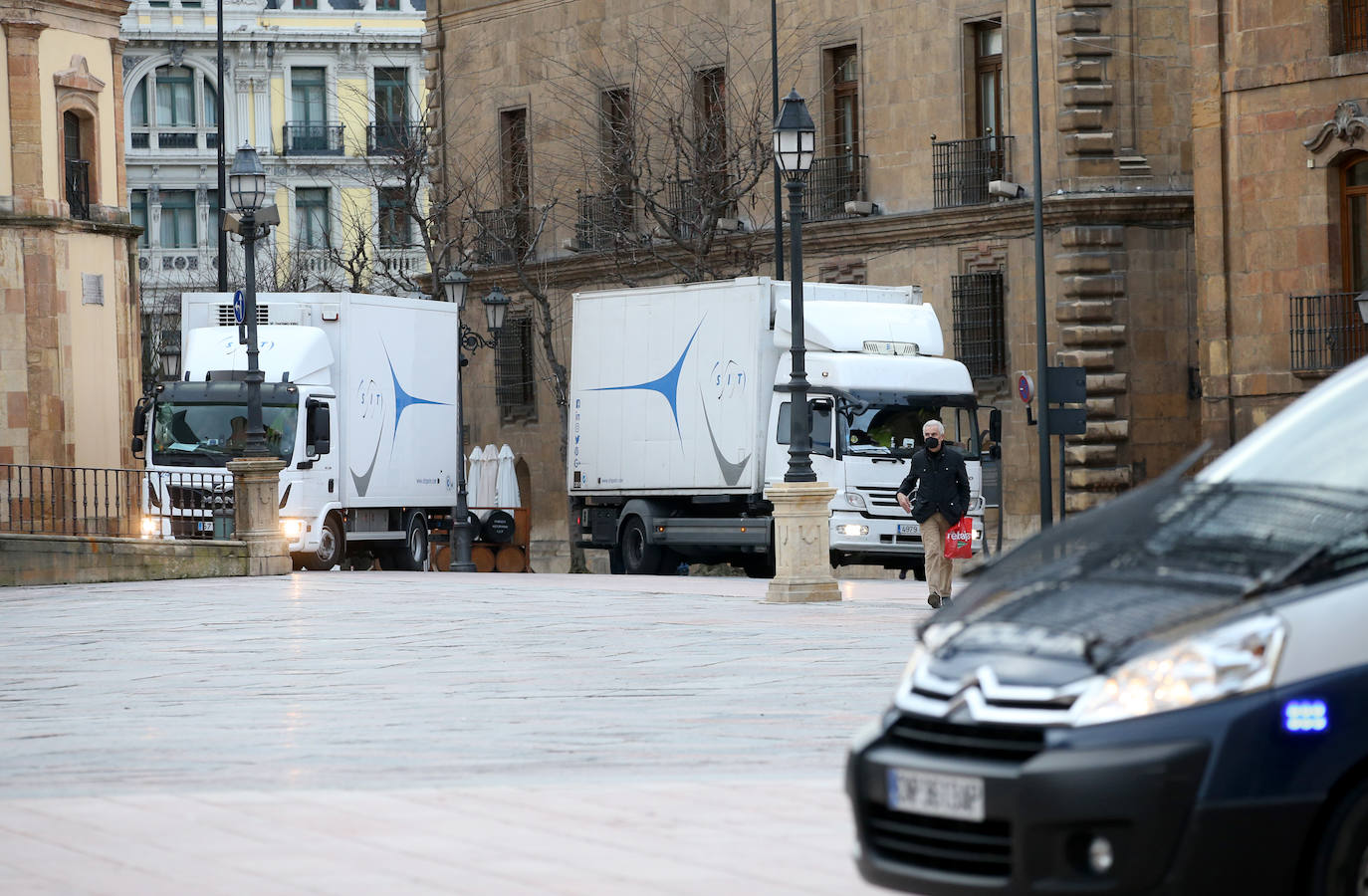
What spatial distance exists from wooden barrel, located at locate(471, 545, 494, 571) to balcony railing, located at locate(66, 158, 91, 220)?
9827mm

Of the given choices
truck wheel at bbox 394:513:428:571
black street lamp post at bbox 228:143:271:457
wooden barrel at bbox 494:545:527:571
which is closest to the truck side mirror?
black street lamp post at bbox 228:143:271:457

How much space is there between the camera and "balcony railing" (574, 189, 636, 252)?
46.1 metres

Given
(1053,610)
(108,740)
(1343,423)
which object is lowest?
(108,740)

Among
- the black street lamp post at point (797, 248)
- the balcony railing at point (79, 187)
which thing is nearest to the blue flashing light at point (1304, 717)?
the black street lamp post at point (797, 248)

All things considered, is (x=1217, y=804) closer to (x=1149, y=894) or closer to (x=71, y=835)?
(x=1149, y=894)

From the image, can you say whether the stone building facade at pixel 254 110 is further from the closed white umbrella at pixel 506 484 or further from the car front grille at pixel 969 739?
the car front grille at pixel 969 739

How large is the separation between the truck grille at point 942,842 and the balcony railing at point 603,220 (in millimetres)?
39701

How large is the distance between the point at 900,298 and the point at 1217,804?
25.6 m

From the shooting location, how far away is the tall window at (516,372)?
4922 centimetres

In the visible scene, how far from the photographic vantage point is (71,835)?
331 inches

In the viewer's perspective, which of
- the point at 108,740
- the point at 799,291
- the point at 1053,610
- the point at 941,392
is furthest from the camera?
the point at 941,392

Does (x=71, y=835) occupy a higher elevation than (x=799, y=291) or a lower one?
lower

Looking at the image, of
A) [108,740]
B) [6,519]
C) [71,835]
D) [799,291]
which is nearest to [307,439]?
[6,519]

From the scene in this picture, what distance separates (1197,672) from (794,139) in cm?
1787
